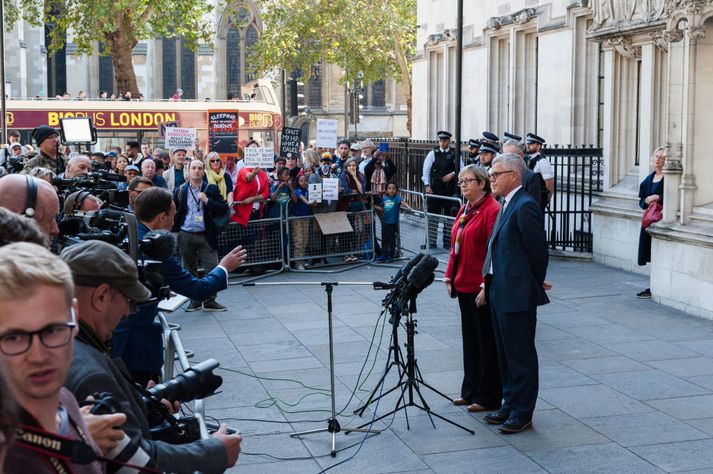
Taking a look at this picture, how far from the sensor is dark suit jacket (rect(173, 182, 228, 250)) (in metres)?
13.4

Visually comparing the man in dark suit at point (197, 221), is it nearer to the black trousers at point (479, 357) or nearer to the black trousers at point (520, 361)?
the black trousers at point (479, 357)

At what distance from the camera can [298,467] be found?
7.13m

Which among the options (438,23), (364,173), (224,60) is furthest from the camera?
(224,60)

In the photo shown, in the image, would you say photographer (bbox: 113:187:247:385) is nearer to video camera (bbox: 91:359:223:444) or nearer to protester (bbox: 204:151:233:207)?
video camera (bbox: 91:359:223:444)

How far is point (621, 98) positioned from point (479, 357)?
8.85 m

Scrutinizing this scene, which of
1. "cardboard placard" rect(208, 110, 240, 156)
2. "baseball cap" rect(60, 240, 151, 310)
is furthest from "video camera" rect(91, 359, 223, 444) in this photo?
"cardboard placard" rect(208, 110, 240, 156)

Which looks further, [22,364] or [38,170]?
[38,170]

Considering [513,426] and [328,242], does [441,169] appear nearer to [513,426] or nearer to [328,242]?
[328,242]

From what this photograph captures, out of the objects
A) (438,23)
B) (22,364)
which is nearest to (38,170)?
(22,364)

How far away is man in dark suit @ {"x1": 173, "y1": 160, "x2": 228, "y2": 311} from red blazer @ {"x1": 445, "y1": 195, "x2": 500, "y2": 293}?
536cm

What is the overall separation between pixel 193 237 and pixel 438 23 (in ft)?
55.7

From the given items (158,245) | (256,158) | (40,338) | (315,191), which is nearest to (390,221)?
(315,191)

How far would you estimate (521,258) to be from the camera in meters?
7.87

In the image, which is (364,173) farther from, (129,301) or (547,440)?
(129,301)
